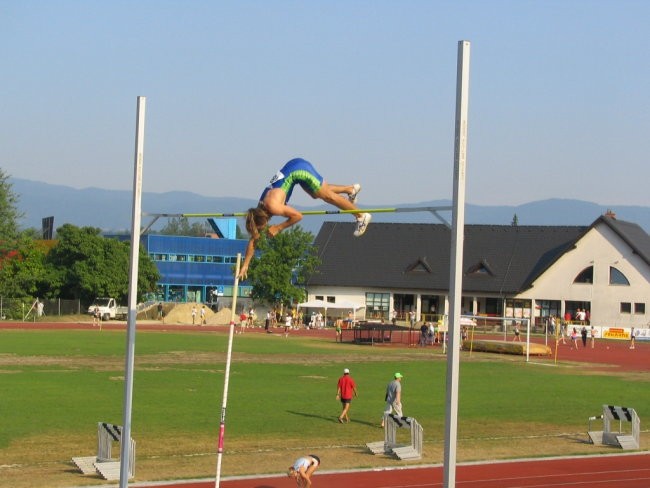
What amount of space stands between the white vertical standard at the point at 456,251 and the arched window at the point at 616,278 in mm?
62561

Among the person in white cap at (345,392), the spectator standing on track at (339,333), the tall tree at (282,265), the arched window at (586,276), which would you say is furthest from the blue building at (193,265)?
the person in white cap at (345,392)

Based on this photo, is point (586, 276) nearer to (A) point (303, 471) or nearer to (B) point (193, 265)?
(B) point (193, 265)

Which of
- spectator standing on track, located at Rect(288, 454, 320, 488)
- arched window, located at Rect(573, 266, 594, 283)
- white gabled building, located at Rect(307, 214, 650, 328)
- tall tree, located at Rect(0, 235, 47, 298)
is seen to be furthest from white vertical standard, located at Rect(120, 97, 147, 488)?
arched window, located at Rect(573, 266, 594, 283)

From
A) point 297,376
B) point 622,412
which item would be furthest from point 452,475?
point 297,376

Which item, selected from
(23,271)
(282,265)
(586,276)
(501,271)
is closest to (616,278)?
(586,276)

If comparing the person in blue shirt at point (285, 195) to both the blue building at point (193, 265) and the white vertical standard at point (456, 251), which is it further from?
the blue building at point (193, 265)

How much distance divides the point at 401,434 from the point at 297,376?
1073 cm

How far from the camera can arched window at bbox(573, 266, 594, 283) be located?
71.5 metres

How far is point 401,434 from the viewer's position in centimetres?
2427

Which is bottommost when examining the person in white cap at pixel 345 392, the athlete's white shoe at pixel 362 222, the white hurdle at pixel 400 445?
the white hurdle at pixel 400 445

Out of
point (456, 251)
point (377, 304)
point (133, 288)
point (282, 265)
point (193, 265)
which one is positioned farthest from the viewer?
point (193, 265)

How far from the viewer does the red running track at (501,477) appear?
1819 cm

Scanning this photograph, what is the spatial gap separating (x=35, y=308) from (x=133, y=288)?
189 feet

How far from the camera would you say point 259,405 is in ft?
88.5
